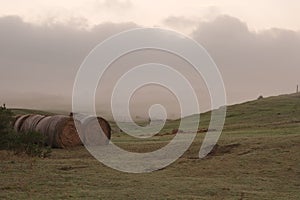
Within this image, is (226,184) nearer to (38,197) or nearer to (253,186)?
(253,186)

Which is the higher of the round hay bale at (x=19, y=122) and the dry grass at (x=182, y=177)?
the round hay bale at (x=19, y=122)

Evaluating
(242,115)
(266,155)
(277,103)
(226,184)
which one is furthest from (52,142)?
(277,103)

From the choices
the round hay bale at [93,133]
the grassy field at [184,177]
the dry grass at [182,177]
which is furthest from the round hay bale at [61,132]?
the dry grass at [182,177]

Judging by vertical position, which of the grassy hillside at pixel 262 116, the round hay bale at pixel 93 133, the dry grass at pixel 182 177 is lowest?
the dry grass at pixel 182 177

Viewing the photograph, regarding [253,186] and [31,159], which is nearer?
[253,186]

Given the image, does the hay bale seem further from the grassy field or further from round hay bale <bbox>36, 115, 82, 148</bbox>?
the grassy field

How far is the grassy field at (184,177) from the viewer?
491 inches

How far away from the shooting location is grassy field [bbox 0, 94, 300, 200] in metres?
12.5

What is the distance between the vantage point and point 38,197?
11578 millimetres

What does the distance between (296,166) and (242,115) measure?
31.6 m

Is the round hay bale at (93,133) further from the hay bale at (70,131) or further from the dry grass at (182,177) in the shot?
the dry grass at (182,177)

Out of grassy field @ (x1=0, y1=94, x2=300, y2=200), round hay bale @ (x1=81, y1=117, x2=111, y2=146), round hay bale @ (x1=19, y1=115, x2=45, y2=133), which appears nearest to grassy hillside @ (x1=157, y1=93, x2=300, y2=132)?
round hay bale @ (x1=81, y1=117, x2=111, y2=146)

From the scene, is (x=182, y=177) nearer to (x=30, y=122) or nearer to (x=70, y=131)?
(x=70, y=131)

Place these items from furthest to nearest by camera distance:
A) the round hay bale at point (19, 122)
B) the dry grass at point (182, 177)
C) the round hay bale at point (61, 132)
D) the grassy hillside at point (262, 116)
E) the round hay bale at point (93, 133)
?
1. the grassy hillside at point (262, 116)
2. the round hay bale at point (19, 122)
3. the round hay bale at point (93, 133)
4. the round hay bale at point (61, 132)
5. the dry grass at point (182, 177)
